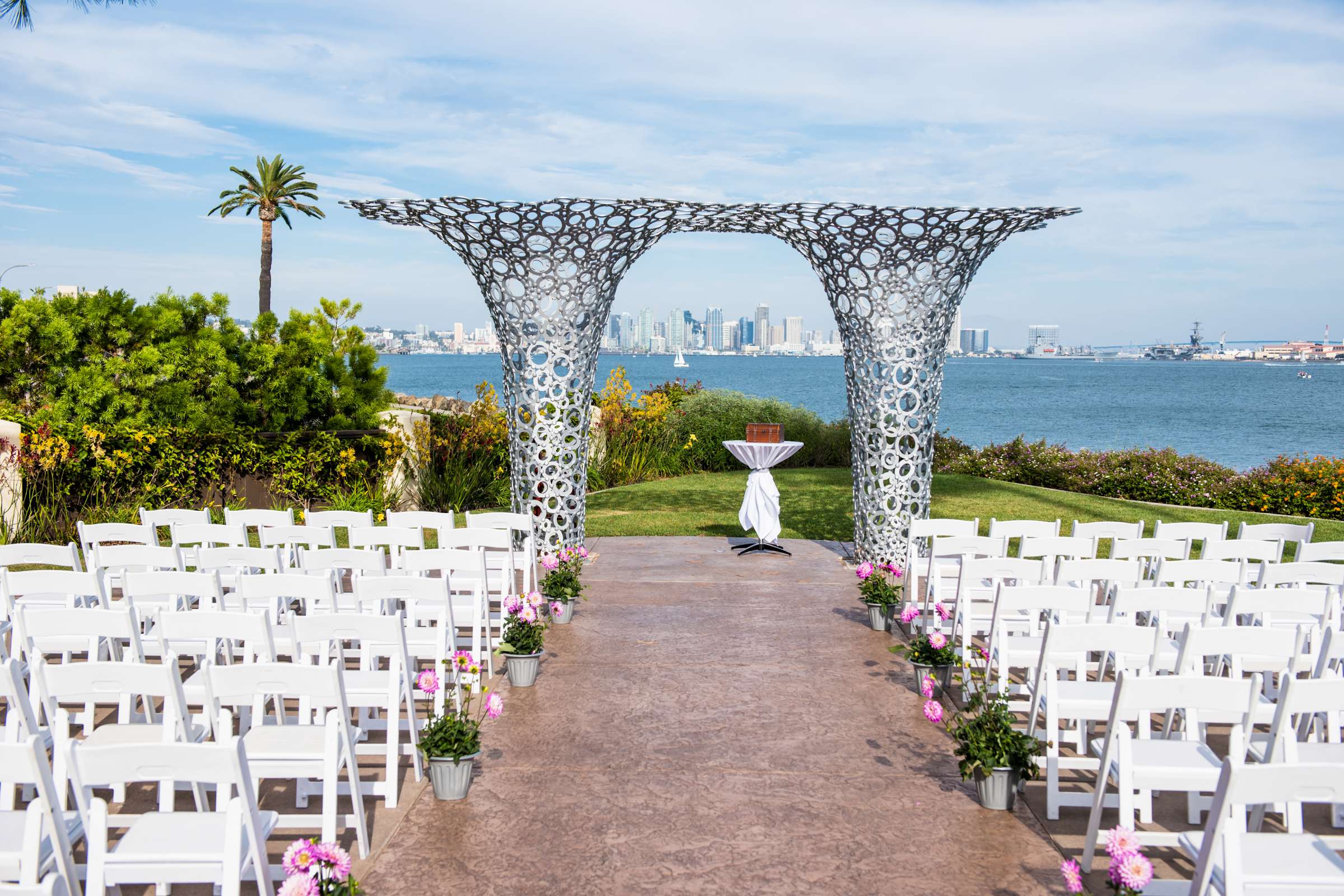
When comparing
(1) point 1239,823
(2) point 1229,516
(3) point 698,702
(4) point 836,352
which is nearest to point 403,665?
(3) point 698,702

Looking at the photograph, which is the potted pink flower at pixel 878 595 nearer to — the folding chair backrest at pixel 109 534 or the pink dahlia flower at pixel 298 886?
the pink dahlia flower at pixel 298 886

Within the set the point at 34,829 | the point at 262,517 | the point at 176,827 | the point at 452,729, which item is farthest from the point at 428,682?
the point at 262,517

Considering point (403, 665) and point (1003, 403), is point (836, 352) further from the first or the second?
point (403, 665)

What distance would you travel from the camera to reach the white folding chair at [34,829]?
263 centimetres

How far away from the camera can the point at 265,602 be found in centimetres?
652

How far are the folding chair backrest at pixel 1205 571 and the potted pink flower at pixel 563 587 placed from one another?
13.8 ft

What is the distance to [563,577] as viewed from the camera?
747 centimetres

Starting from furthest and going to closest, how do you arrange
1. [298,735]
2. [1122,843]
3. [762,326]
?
1. [762,326]
2. [298,735]
3. [1122,843]

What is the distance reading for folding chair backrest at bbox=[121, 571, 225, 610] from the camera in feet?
16.3

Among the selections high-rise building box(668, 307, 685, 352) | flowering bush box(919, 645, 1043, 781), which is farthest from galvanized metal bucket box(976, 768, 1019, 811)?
high-rise building box(668, 307, 685, 352)

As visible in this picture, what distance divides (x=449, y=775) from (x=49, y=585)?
102 inches

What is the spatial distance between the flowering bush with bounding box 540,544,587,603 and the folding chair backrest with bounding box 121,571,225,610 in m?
2.74

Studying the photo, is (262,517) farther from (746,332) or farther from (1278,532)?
(746,332)

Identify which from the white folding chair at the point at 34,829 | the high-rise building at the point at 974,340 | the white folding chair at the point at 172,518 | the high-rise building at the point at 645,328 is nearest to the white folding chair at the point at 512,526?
the white folding chair at the point at 172,518
